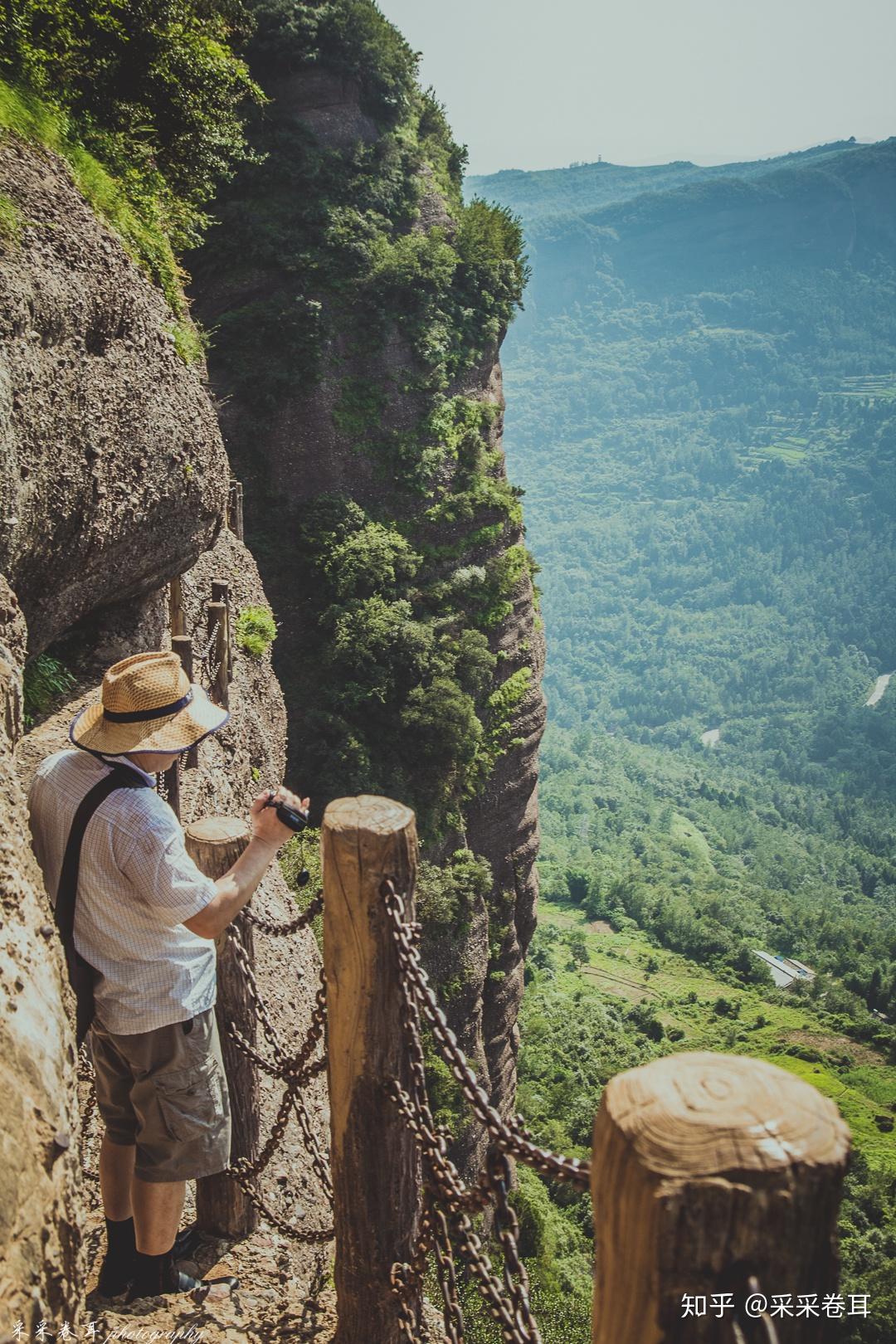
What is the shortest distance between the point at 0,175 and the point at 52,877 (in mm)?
5243

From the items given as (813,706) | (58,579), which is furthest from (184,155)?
(813,706)

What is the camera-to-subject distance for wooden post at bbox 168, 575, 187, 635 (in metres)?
9.09

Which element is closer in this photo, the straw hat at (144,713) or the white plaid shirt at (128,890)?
the white plaid shirt at (128,890)

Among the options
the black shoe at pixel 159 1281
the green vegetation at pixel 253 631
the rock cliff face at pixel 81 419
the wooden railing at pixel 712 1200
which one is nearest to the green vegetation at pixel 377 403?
the green vegetation at pixel 253 631

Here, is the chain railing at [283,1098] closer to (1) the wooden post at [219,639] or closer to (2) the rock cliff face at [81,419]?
(2) the rock cliff face at [81,419]

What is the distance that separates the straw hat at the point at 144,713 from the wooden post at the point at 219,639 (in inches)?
251

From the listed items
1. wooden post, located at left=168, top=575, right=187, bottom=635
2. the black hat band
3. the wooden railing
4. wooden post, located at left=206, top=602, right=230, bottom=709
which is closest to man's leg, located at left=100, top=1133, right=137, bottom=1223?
the black hat band

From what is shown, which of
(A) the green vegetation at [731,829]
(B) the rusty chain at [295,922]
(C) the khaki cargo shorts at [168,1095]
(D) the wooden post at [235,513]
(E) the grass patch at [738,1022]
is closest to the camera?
(C) the khaki cargo shorts at [168,1095]

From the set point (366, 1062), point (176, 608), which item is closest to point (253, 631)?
point (176, 608)

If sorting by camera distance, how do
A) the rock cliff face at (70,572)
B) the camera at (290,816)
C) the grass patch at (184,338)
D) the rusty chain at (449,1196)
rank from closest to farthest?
the rock cliff face at (70,572), the rusty chain at (449,1196), the camera at (290,816), the grass patch at (184,338)

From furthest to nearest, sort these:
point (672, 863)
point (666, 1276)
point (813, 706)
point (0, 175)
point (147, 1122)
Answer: point (813, 706) → point (672, 863) → point (0, 175) → point (147, 1122) → point (666, 1276)

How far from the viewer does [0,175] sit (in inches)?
238

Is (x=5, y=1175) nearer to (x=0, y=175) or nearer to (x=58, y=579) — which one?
(x=58, y=579)

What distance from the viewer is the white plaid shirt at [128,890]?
9.69ft
